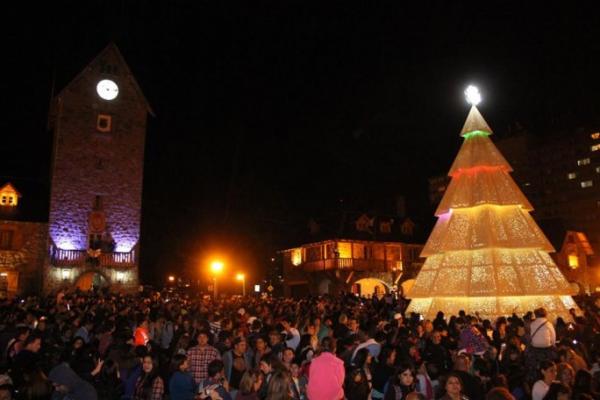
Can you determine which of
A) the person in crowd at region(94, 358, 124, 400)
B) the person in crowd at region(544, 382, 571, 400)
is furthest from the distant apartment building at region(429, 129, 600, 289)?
the person in crowd at region(94, 358, 124, 400)

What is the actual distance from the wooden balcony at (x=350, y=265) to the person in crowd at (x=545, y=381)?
3398 centimetres

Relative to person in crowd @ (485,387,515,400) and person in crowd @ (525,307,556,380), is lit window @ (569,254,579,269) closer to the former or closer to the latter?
person in crowd @ (525,307,556,380)

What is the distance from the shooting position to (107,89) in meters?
36.5

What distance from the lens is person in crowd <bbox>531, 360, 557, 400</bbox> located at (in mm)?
7340

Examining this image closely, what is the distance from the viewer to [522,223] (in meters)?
19.2

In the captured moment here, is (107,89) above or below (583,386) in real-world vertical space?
above

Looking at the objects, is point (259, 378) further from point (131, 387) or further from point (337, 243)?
point (337, 243)

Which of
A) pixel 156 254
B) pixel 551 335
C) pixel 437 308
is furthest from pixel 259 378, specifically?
pixel 156 254

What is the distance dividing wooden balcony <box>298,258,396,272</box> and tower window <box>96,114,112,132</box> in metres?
20.2

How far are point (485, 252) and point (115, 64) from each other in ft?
98.2

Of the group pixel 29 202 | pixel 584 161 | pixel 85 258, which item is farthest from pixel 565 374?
pixel 584 161

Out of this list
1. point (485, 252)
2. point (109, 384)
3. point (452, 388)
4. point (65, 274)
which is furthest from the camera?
point (65, 274)

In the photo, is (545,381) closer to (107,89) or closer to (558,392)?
(558,392)

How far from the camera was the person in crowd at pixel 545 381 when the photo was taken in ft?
24.1
